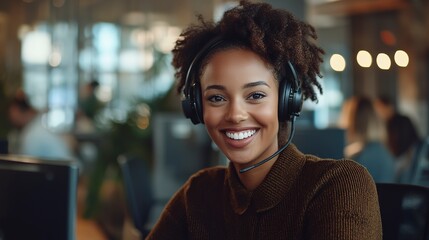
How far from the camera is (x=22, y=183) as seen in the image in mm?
1297

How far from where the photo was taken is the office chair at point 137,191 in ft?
11.5

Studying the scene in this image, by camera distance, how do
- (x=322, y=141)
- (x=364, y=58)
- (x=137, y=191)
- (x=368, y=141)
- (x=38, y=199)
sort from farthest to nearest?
1. (x=364, y=58)
2. (x=368, y=141)
3. (x=137, y=191)
4. (x=322, y=141)
5. (x=38, y=199)

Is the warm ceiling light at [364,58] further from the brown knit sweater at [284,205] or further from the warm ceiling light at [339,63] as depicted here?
the brown knit sweater at [284,205]

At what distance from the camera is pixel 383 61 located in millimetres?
6531

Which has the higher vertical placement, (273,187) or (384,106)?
(384,106)

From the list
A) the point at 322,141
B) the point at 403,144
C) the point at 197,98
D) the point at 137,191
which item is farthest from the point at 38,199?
the point at 403,144

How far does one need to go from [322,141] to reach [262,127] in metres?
1.32

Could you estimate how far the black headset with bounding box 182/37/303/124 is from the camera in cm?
143

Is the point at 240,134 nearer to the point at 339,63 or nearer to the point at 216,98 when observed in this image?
the point at 216,98

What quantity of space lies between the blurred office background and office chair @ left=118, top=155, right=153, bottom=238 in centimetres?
18

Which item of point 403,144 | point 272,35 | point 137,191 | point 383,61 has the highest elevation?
point 383,61

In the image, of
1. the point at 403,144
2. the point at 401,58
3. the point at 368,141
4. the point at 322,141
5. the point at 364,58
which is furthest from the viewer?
the point at 364,58

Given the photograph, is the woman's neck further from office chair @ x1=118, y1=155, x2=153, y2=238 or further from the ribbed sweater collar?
office chair @ x1=118, y1=155, x2=153, y2=238

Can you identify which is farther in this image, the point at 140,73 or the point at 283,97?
the point at 140,73
